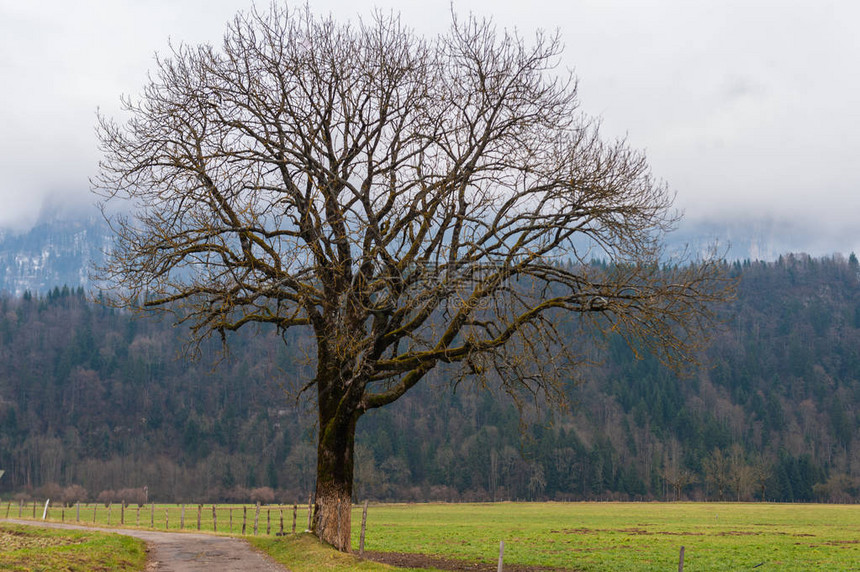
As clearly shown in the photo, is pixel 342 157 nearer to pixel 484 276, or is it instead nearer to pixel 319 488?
pixel 484 276

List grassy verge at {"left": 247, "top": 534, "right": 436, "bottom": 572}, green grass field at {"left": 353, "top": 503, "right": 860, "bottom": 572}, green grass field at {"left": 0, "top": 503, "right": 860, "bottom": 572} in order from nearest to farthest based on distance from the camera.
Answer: grassy verge at {"left": 247, "top": 534, "right": 436, "bottom": 572}
green grass field at {"left": 0, "top": 503, "right": 860, "bottom": 572}
green grass field at {"left": 353, "top": 503, "right": 860, "bottom": 572}

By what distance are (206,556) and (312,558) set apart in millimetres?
4743

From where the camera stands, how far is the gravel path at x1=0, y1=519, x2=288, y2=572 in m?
20.4

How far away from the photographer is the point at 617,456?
17200 centimetres

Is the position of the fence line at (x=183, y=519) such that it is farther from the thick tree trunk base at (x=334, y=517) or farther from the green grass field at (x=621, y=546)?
the thick tree trunk base at (x=334, y=517)

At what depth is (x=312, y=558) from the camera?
20297mm

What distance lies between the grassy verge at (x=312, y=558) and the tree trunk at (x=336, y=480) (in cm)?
54

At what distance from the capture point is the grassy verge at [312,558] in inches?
750

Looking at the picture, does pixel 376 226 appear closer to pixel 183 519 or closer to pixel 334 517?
pixel 334 517

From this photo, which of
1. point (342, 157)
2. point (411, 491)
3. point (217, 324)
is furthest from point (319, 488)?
point (411, 491)

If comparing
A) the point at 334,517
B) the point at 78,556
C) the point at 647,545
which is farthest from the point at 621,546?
the point at 78,556

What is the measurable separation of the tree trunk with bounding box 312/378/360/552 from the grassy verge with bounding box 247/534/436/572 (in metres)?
0.54

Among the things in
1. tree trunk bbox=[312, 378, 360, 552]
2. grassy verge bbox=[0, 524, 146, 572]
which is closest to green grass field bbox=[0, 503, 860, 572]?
tree trunk bbox=[312, 378, 360, 552]

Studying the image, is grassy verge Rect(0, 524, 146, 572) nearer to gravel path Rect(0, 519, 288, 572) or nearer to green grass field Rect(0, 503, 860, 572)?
gravel path Rect(0, 519, 288, 572)
